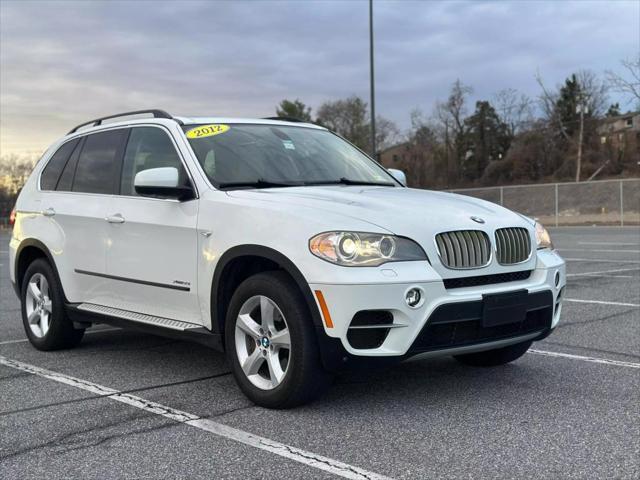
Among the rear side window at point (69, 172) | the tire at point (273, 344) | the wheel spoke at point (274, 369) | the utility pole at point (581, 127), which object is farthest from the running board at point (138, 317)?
the utility pole at point (581, 127)

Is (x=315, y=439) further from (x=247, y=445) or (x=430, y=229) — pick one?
(x=430, y=229)

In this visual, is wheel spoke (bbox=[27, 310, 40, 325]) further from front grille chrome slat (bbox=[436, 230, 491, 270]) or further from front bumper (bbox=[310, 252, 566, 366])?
front grille chrome slat (bbox=[436, 230, 491, 270])

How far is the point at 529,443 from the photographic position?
140 inches

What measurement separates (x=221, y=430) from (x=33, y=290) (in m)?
3.19

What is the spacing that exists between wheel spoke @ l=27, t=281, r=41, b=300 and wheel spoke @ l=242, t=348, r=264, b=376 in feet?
9.11

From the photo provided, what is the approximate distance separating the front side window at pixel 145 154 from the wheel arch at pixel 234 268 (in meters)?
1.01

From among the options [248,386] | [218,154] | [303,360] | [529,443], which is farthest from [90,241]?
[529,443]

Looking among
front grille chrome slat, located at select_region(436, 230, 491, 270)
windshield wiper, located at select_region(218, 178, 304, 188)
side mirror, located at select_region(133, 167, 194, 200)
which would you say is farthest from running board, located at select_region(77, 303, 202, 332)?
front grille chrome slat, located at select_region(436, 230, 491, 270)

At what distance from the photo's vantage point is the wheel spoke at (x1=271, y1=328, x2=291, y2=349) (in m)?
4.04

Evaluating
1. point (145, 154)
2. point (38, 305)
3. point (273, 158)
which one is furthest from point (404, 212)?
point (38, 305)

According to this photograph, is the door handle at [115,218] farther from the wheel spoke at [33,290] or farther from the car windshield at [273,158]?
the wheel spoke at [33,290]

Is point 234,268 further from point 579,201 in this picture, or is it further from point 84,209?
point 579,201

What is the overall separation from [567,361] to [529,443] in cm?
199

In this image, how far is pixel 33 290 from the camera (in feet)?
20.5
